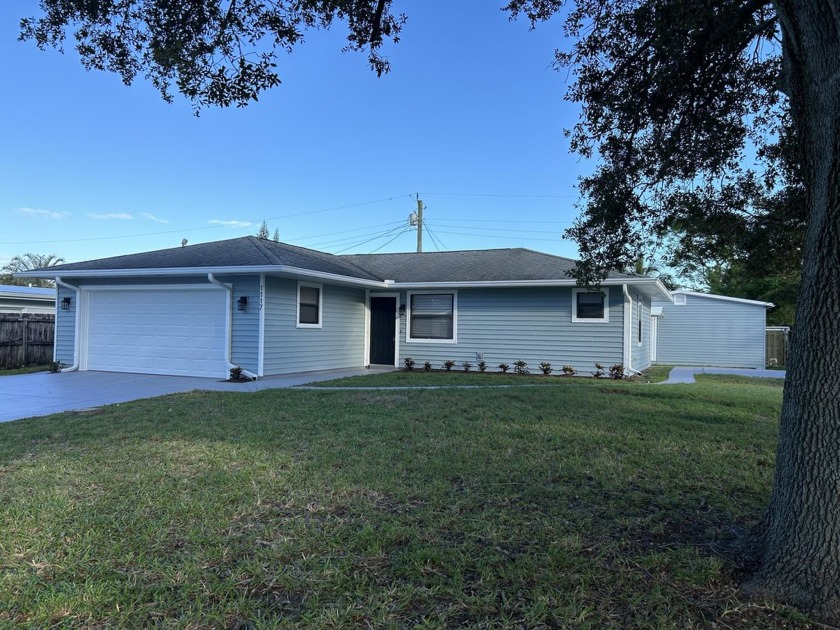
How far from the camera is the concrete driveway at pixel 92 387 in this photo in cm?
802

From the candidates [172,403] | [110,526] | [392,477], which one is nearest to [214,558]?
[110,526]

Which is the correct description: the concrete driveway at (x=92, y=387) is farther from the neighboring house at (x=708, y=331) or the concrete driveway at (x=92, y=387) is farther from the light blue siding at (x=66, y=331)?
the neighboring house at (x=708, y=331)

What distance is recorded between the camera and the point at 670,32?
5430 mm

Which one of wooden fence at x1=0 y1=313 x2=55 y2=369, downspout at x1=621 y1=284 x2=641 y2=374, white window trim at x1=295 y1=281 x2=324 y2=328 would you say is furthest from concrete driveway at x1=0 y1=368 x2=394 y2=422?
downspout at x1=621 y1=284 x2=641 y2=374

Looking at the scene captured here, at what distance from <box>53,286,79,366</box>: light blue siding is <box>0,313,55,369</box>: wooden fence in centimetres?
170

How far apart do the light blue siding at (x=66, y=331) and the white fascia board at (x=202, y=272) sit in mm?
557

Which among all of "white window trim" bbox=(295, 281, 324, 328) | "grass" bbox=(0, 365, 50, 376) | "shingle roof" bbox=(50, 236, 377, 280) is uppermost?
"shingle roof" bbox=(50, 236, 377, 280)

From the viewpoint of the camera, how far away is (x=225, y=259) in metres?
11.9

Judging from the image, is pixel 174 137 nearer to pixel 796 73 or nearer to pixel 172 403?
pixel 172 403

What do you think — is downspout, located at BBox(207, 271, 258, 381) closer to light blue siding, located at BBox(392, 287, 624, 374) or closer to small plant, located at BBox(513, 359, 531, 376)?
light blue siding, located at BBox(392, 287, 624, 374)

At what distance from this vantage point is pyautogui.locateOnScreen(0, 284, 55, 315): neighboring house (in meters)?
20.6

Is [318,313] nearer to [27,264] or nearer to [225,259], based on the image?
[225,259]

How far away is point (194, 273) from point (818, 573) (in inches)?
458

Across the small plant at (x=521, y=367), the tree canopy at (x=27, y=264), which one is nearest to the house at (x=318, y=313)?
the small plant at (x=521, y=367)
